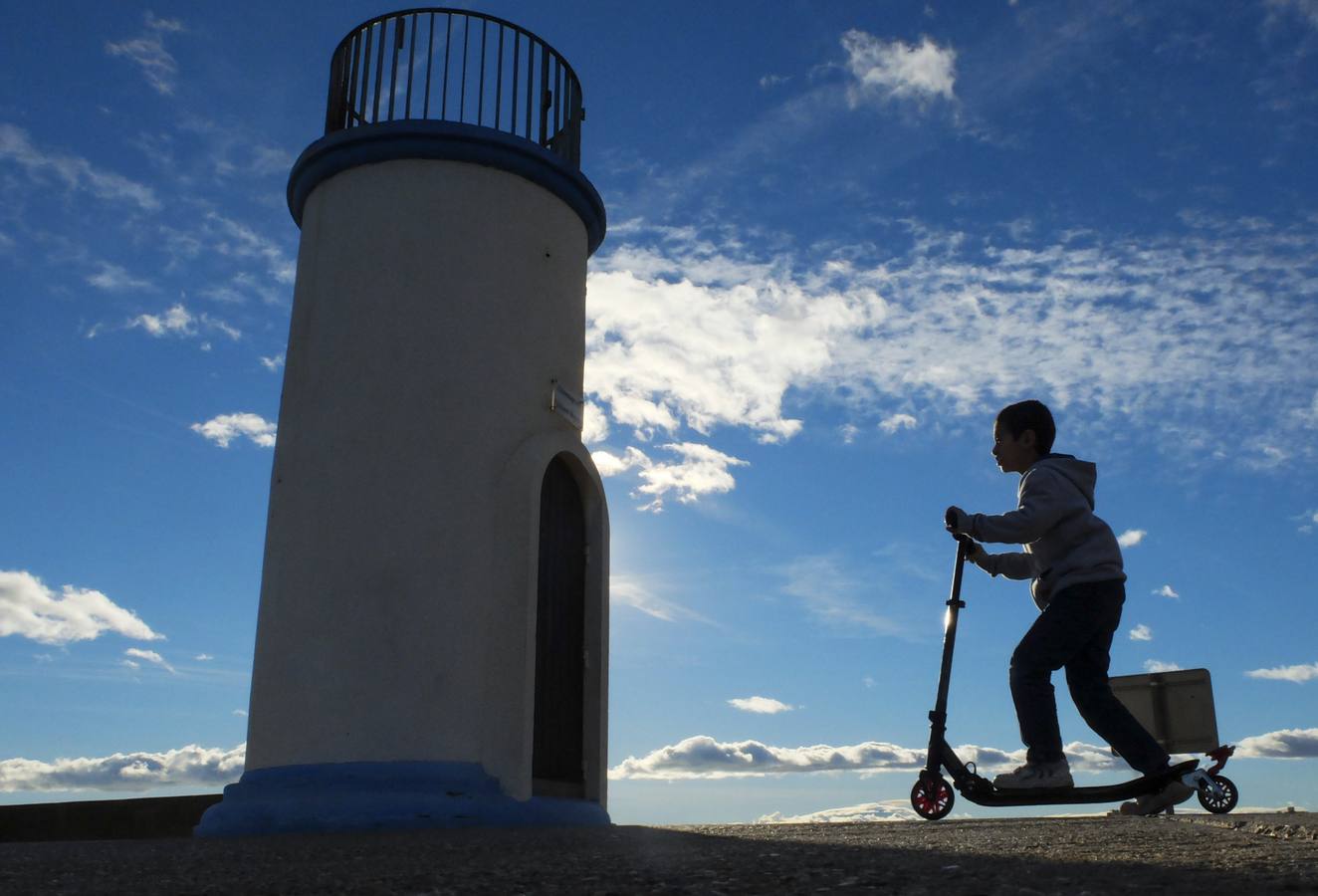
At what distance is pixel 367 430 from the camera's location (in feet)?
27.5

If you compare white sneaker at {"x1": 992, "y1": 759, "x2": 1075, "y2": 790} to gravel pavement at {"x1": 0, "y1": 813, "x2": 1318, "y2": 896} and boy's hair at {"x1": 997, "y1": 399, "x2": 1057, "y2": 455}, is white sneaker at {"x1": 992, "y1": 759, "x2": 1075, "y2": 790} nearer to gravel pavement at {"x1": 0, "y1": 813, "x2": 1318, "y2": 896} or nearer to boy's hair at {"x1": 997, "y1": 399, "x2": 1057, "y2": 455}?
gravel pavement at {"x1": 0, "y1": 813, "x2": 1318, "y2": 896}

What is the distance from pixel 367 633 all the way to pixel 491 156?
151 inches

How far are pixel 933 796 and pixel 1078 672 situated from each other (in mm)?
1037

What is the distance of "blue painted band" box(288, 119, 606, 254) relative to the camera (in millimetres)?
9172

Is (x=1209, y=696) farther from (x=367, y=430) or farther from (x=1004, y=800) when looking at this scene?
(x=367, y=430)

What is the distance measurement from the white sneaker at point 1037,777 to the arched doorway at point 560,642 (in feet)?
14.5

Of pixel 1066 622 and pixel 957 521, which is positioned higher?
pixel 957 521

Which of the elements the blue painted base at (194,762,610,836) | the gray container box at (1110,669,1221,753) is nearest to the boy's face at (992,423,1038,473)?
the blue painted base at (194,762,610,836)

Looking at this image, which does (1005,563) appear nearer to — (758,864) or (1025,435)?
(1025,435)

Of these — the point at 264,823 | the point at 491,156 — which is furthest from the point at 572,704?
the point at 491,156

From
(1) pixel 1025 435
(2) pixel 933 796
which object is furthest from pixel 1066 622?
(2) pixel 933 796

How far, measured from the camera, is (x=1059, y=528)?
519 cm

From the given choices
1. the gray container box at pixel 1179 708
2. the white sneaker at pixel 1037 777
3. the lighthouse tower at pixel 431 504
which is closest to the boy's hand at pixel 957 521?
the white sneaker at pixel 1037 777

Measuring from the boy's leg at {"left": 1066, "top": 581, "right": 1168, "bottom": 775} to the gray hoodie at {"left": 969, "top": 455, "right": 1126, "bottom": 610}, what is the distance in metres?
0.12
